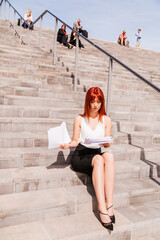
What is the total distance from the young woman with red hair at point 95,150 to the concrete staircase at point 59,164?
0.18 m

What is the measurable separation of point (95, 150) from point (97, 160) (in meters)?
0.33

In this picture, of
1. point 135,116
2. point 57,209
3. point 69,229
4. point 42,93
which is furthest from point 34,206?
point 135,116

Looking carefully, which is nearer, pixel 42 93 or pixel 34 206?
pixel 34 206

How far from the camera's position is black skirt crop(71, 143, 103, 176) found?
9.15 feet

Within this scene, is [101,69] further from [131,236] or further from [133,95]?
[131,236]

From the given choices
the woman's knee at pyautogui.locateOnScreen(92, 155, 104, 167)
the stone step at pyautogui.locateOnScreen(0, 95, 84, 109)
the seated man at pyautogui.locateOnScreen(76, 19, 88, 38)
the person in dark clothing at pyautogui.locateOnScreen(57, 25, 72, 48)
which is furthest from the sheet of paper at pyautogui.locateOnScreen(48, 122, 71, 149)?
the seated man at pyautogui.locateOnScreen(76, 19, 88, 38)

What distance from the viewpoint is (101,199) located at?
95.0 inches

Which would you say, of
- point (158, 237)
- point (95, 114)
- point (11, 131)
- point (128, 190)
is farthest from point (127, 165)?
point (11, 131)

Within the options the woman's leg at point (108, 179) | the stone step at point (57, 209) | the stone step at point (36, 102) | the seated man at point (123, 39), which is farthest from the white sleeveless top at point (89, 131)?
the seated man at point (123, 39)

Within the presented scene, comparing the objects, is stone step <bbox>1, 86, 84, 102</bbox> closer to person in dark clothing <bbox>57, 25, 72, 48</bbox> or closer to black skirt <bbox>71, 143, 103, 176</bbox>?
black skirt <bbox>71, 143, 103, 176</bbox>

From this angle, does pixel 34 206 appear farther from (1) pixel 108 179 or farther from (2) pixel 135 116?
(2) pixel 135 116

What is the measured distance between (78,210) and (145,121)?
9.16 feet

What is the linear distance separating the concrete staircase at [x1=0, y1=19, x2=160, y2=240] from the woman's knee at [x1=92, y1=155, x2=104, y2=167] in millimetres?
326

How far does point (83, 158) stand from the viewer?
9.41 feet
